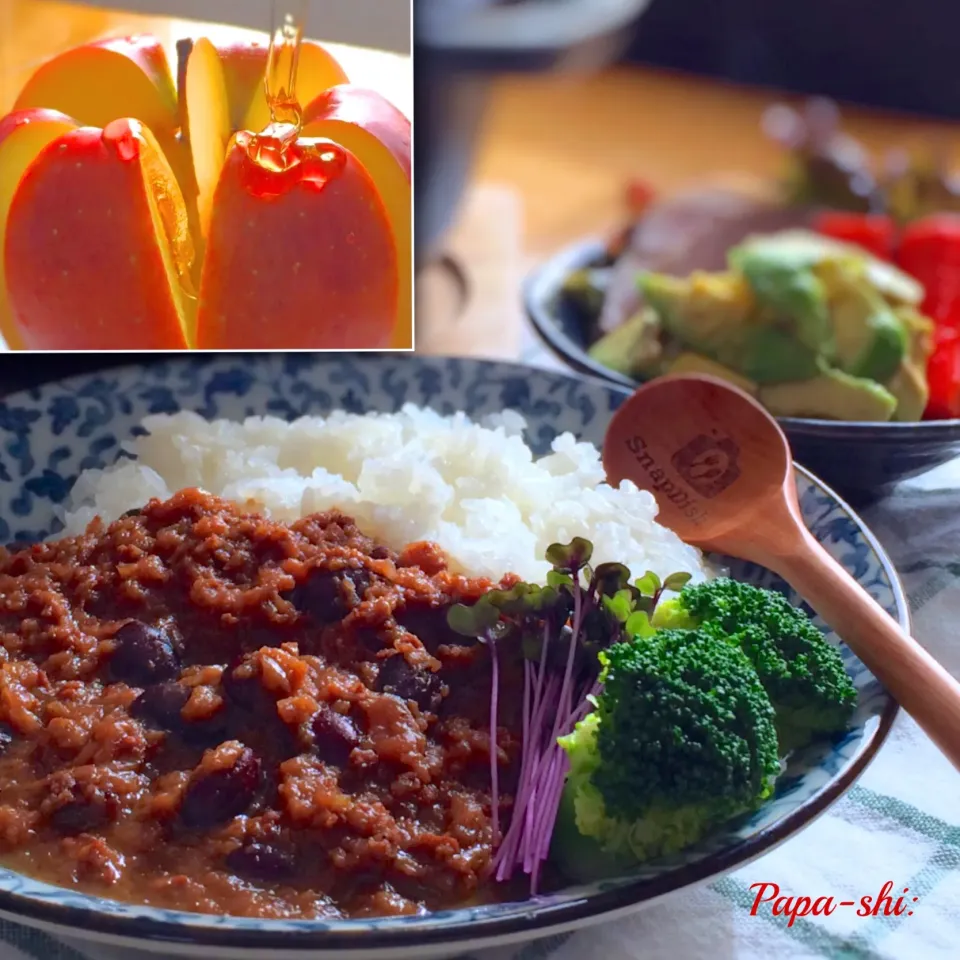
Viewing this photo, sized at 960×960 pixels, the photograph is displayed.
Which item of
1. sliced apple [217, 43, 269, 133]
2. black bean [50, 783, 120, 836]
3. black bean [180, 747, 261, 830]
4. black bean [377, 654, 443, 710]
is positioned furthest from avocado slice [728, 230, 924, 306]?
black bean [50, 783, 120, 836]

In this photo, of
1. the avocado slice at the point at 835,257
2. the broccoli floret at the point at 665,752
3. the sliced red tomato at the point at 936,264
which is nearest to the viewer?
the broccoli floret at the point at 665,752

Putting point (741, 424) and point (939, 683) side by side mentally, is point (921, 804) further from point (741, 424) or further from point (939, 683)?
point (741, 424)

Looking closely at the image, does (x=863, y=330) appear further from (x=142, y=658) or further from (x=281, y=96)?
(x=142, y=658)

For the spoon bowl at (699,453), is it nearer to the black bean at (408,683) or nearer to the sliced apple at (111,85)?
the black bean at (408,683)

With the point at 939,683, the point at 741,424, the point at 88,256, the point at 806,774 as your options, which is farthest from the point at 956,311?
the point at 88,256

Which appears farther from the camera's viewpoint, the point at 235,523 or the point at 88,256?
the point at 88,256

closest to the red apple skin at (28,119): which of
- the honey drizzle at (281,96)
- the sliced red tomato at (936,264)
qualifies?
the honey drizzle at (281,96)

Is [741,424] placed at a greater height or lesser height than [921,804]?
greater
